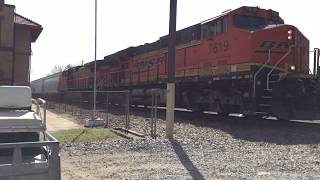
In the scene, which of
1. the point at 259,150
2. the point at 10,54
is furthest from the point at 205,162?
the point at 10,54

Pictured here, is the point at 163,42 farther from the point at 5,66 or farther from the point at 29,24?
Result: the point at 5,66

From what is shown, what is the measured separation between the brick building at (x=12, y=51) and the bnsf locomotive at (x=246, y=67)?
7198 mm

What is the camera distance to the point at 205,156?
1058cm

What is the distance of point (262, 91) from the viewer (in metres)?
15.8

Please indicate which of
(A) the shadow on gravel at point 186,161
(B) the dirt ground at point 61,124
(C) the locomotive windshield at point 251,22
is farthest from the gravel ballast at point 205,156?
(B) the dirt ground at point 61,124

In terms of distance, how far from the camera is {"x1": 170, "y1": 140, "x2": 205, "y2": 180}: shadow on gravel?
8.55 metres

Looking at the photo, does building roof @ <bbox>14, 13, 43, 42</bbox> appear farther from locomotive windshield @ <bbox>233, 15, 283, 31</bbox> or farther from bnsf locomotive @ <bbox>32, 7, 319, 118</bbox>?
locomotive windshield @ <bbox>233, 15, 283, 31</bbox>

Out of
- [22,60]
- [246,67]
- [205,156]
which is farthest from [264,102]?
[22,60]

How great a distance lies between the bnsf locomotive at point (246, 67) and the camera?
15508mm

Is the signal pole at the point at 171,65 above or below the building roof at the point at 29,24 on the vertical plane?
below

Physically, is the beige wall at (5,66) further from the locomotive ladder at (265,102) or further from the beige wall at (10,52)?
the locomotive ladder at (265,102)

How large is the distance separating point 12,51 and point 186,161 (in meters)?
5.26

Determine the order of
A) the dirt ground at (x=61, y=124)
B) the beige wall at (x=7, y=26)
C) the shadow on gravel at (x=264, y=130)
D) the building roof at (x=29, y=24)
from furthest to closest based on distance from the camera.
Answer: the dirt ground at (x=61, y=124), the building roof at (x=29, y=24), the shadow on gravel at (x=264, y=130), the beige wall at (x=7, y=26)

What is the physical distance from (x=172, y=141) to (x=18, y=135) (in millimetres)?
6641
